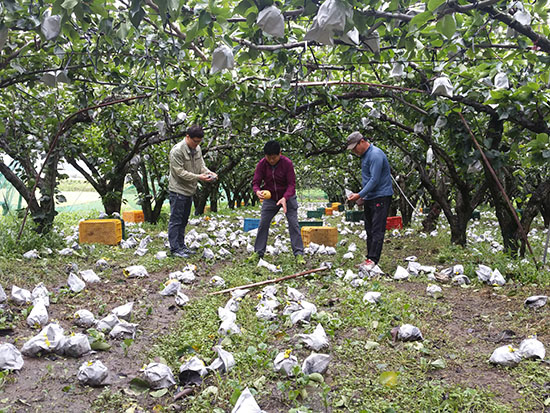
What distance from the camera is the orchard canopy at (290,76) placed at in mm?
2037

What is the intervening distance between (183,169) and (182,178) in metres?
0.12

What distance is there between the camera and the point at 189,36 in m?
2.12

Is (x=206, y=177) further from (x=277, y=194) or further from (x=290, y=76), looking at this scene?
(x=290, y=76)

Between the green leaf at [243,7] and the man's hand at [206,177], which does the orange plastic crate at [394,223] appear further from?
the green leaf at [243,7]

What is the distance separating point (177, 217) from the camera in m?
5.43

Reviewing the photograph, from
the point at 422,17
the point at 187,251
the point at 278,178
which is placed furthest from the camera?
the point at 187,251

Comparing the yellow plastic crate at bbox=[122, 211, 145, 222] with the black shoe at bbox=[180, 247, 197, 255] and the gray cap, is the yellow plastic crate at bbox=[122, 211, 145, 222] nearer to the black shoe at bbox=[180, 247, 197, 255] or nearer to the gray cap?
the black shoe at bbox=[180, 247, 197, 255]

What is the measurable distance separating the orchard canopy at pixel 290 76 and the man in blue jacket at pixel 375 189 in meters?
0.58

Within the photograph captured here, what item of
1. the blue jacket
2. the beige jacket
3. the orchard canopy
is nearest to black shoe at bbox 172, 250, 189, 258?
the beige jacket

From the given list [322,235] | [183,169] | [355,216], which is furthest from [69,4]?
[355,216]

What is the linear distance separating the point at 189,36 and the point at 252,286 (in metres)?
2.43

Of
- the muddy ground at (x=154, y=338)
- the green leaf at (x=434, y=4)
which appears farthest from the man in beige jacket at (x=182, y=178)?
the green leaf at (x=434, y=4)

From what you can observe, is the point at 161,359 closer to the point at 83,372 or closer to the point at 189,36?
the point at 83,372

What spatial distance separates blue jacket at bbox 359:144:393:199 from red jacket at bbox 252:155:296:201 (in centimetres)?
95
